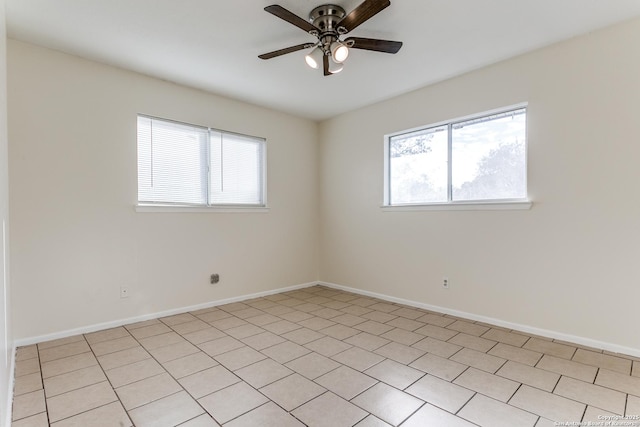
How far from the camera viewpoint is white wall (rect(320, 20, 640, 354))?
243 centimetres

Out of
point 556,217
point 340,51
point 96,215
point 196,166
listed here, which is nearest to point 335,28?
point 340,51

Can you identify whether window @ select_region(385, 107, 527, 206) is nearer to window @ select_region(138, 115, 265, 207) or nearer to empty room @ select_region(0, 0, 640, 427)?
empty room @ select_region(0, 0, 640, 427)

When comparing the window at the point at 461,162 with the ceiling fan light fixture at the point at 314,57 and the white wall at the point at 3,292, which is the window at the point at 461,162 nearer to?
the ceiling fan light fixture at the point at 314,57

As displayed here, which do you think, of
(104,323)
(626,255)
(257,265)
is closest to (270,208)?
(257,265)

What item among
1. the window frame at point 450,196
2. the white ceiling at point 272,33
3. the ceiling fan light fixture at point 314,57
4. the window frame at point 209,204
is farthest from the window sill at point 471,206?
the ceiling fan light fixture at point 314,57

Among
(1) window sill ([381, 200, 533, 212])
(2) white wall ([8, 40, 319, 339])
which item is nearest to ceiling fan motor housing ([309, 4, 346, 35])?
(2) white wall ([8, 40, 319, 339])

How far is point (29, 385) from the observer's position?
6.63ft

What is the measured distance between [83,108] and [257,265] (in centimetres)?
250

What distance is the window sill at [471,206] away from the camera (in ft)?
9.54

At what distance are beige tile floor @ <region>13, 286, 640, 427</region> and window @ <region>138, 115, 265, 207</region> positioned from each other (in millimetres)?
1391

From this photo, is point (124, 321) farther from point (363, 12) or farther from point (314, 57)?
point (363, 12)

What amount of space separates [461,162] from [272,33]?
2266mm

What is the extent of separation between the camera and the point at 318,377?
2.12 m

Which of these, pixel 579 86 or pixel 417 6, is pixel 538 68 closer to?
pixel 579 86
